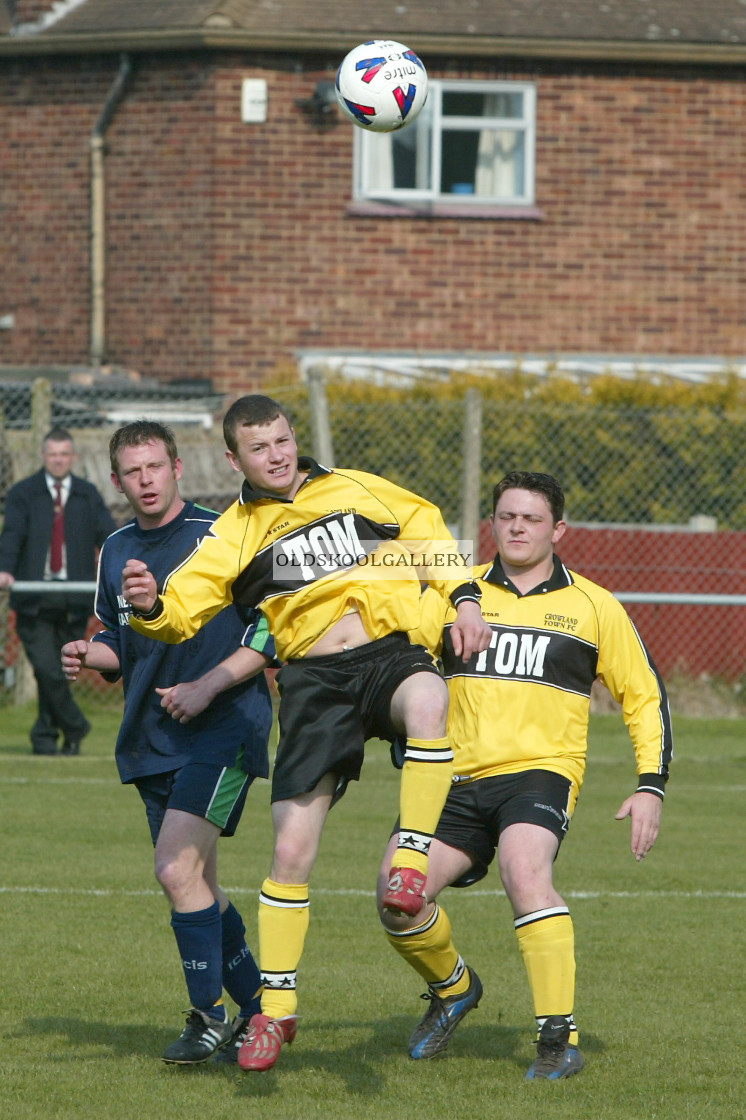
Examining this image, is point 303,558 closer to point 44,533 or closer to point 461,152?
point 44,533

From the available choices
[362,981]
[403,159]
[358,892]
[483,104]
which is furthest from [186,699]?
[483,104]

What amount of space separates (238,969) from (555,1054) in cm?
118

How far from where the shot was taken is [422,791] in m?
4.88

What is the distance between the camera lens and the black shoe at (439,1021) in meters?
5.35

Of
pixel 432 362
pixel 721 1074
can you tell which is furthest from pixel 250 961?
pixel 432 362

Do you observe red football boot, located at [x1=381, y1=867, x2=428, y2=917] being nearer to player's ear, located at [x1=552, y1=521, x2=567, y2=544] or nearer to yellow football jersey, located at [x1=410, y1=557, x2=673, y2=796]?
yellow football jersey, located at [x1=410, y1=557, x2=673, y2=796]

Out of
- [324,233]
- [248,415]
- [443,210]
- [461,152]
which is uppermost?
[461,152]

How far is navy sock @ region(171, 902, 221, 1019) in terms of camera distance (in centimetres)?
517

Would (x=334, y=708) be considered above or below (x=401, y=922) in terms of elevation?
above

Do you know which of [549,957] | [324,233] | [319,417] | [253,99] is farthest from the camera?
[324,233]

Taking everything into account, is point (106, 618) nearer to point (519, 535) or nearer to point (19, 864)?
point (519, 535)

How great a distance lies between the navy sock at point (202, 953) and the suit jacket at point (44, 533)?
6841mm

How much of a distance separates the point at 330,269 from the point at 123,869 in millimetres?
10465

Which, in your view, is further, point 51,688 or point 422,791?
point 51,688
